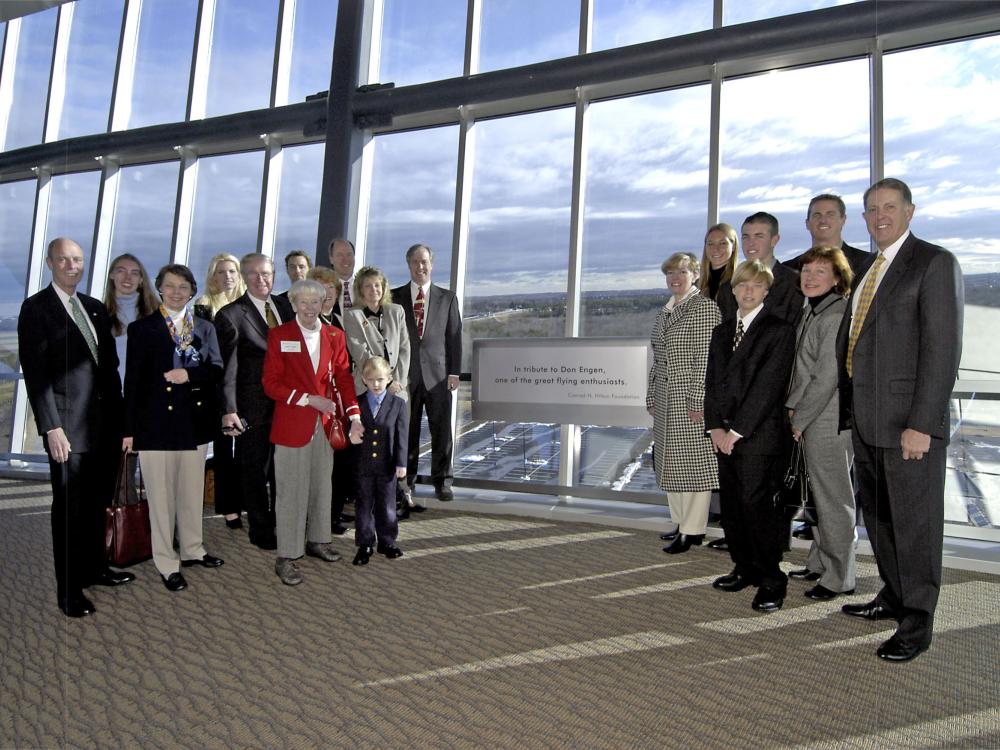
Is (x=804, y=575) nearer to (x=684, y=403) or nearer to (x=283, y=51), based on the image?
(x=684, y=403)

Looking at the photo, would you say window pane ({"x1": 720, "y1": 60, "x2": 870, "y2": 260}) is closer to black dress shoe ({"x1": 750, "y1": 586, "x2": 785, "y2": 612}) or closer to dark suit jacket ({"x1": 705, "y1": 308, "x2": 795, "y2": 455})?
dark suit jacket ({"x1": 705, "y1": 308, "x2": 795, "y2": 455})

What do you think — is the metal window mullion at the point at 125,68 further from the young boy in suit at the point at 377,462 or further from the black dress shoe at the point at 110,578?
the black dress shoe at the point at 110,578

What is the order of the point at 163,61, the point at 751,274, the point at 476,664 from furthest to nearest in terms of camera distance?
the point at 163,61 → the point at 751,274 → the point at 476,664

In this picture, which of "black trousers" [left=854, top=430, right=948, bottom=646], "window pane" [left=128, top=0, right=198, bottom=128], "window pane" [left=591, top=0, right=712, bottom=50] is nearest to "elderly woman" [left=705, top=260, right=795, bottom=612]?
"black trousers" [left=854, top=430, right=948, bottom=646]

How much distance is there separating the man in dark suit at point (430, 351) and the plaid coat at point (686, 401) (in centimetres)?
168

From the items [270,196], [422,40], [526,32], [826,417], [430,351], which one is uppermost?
[422,40]

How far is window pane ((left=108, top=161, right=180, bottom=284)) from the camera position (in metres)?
6.61

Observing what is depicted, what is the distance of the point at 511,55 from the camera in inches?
215

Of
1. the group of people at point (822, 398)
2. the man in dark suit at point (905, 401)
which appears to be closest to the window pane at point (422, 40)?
the group of people at point (822, 398)

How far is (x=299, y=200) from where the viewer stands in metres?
6.33

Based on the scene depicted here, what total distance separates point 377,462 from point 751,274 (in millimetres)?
2109

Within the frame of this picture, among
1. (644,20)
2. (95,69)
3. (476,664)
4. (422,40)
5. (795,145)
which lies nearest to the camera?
(476,664)

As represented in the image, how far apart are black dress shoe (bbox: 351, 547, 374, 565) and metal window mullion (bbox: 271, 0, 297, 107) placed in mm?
4587

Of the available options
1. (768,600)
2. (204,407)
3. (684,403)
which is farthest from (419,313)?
(768,600)
